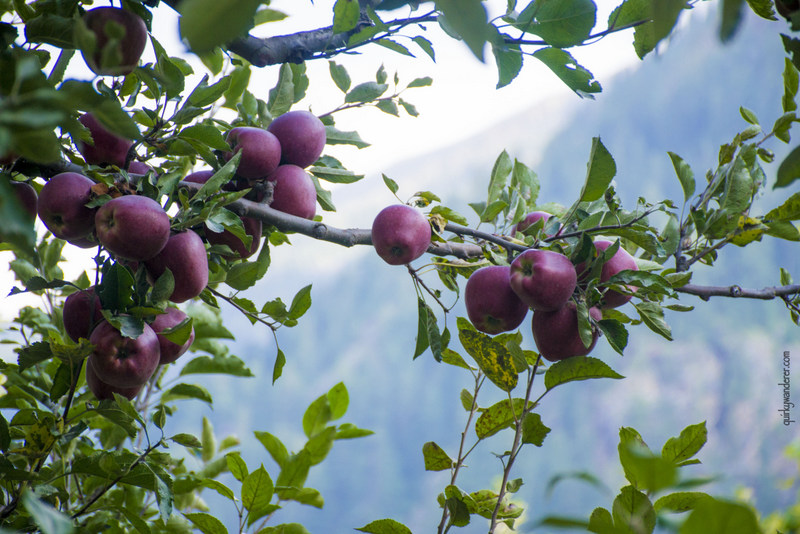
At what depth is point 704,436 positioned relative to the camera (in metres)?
0.60

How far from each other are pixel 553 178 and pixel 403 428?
266 inches

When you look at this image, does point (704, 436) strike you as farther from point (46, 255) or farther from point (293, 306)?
point (46, 255)

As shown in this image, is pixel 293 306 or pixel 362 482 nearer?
pixel 293 306

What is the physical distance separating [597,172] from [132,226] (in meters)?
0.48

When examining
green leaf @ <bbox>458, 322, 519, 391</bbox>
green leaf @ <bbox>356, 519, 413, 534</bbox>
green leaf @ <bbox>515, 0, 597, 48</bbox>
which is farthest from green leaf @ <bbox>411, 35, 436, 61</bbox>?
green leaf @ <bbox>356, 519, 413, 534</bbox>

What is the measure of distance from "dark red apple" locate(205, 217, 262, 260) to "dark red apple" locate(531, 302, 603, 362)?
35cm

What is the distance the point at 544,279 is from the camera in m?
0.59

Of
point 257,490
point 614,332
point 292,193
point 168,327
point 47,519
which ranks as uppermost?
point 292,193

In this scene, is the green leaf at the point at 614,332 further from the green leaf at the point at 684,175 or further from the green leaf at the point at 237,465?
the green leaf at the point at 237,465

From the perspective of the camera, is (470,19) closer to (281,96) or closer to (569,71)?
(569,71)

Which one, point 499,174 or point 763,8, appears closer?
point 763,8

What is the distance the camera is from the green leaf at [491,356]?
647mm

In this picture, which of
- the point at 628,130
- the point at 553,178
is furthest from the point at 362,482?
the point at 628,130

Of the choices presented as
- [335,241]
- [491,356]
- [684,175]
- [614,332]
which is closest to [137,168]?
[335,241]
